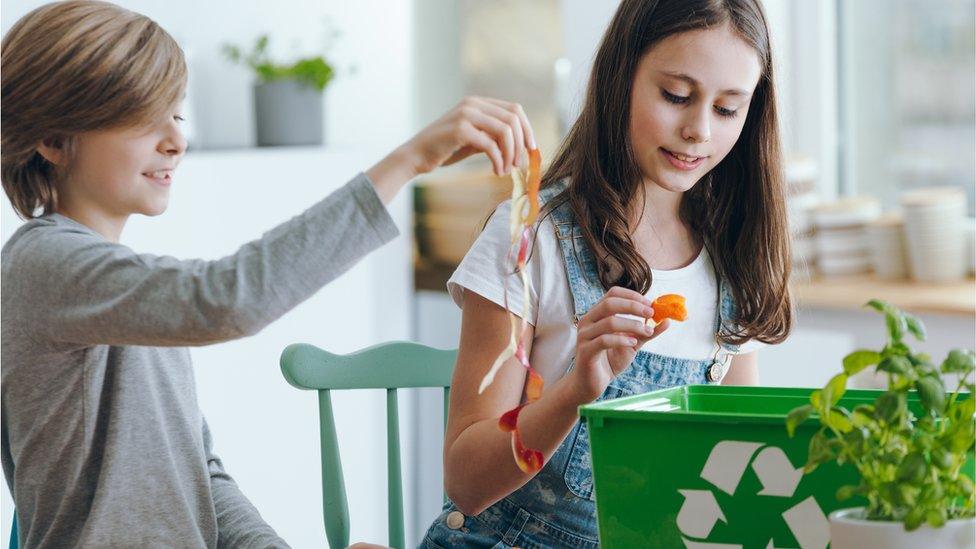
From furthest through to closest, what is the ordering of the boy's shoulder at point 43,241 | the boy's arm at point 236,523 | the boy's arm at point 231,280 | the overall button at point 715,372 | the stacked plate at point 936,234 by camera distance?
1. the stacked plate at point 936,234
2. the overall button at point 715,372
3. the boy's arm at point 236,523
4. the boy's shoulder at point 43,241
5. the boy's arm at point 231,280

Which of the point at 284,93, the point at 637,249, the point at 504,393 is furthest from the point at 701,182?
the point at 284,93

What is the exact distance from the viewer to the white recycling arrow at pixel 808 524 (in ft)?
2.58

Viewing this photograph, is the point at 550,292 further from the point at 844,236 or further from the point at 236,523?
the point at 844,236

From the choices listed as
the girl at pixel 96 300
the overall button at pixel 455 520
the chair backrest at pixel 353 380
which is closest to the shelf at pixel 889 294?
the chair backrest at pixel 353 380

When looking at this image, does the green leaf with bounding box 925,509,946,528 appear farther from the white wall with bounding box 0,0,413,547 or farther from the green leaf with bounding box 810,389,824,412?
the white wall with bounding box 0,0,413,547

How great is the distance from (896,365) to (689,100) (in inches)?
22.1

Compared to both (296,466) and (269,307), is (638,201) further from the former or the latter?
(296,466)

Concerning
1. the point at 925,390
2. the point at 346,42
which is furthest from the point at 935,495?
the point at 346,42

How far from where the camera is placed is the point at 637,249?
4.33 ft

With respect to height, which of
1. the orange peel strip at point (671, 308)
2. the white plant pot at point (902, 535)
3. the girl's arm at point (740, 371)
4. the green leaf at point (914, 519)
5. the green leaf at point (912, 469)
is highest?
the orange peel strip at point (671, 308)

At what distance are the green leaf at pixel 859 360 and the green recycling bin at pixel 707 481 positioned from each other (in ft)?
0.19

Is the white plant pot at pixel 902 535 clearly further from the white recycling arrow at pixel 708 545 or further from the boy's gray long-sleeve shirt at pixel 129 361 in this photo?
the boy's gray long-sleeve shirt at pixel 129 361

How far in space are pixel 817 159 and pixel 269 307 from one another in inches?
83.1

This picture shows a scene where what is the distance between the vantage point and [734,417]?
0.79 meters
